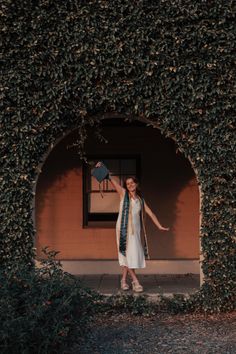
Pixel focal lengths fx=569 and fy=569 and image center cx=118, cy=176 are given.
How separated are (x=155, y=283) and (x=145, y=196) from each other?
211 centimetres

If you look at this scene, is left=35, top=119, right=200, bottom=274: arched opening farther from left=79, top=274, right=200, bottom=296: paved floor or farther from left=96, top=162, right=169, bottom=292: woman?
left=96, top=162, right=169, bottom=292: woman

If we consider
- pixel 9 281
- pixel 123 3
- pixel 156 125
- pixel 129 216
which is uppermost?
pixel 123 3

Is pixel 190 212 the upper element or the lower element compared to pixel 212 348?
upper

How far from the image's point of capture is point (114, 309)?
8.09 meters

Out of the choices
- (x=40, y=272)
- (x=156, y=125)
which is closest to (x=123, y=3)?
(x=156, y=125)

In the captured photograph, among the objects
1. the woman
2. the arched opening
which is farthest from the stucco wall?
the woman

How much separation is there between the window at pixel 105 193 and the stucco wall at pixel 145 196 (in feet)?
0.48

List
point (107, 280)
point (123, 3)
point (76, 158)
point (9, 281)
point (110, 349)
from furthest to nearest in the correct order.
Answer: point (76, 158) → point (107, 280) → point (123, 3) → point (110, 349) → point (9, 281)

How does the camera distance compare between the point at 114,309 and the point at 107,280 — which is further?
the point at 107,280

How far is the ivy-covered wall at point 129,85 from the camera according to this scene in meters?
7.70

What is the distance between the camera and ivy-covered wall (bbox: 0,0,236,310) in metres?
7.70

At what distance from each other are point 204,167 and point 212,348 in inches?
98.8

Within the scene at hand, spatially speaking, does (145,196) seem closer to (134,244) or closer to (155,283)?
(155,283)

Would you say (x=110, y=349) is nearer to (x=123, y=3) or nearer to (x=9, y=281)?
(x=9, y=281)
